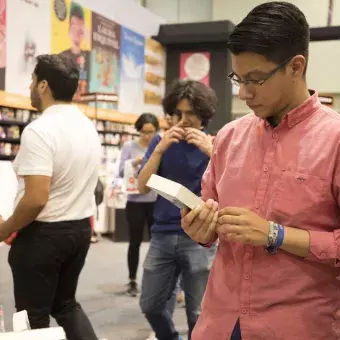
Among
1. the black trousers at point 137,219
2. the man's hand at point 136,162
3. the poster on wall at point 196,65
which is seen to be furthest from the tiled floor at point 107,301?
the poster on wall at point 196,65

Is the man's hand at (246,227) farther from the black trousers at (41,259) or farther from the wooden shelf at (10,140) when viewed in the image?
the wooden shelf at (10,140)

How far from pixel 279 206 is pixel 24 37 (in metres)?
7.14

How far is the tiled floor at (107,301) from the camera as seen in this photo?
3.67 meters

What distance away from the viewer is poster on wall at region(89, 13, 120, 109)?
30.6 ft

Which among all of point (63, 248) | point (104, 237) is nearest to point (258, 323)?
point (63, 248)

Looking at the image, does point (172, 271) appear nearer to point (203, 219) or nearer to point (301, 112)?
point (203, 219)

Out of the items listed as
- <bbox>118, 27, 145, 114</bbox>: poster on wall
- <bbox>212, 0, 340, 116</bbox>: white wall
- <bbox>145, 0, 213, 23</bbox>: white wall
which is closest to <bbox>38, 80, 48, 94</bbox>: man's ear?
<bbox>118, 27, 145, 114</bbox>: poster on wall

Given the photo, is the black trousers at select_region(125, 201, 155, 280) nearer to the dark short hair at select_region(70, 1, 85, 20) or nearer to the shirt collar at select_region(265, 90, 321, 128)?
the shirt collar at select_region(265, 90, 321, 128)

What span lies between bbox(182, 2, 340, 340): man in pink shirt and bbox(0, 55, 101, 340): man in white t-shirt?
1055mm

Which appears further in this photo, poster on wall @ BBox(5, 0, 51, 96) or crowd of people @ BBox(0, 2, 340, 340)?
poster on wall @ BBox(5, 0, 51, 96)

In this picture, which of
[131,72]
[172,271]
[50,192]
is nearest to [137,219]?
[172,271]

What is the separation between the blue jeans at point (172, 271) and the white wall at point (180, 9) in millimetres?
10641

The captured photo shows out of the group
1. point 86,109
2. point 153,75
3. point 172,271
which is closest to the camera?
point 172,271

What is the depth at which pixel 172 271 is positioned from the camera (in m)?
2.55
